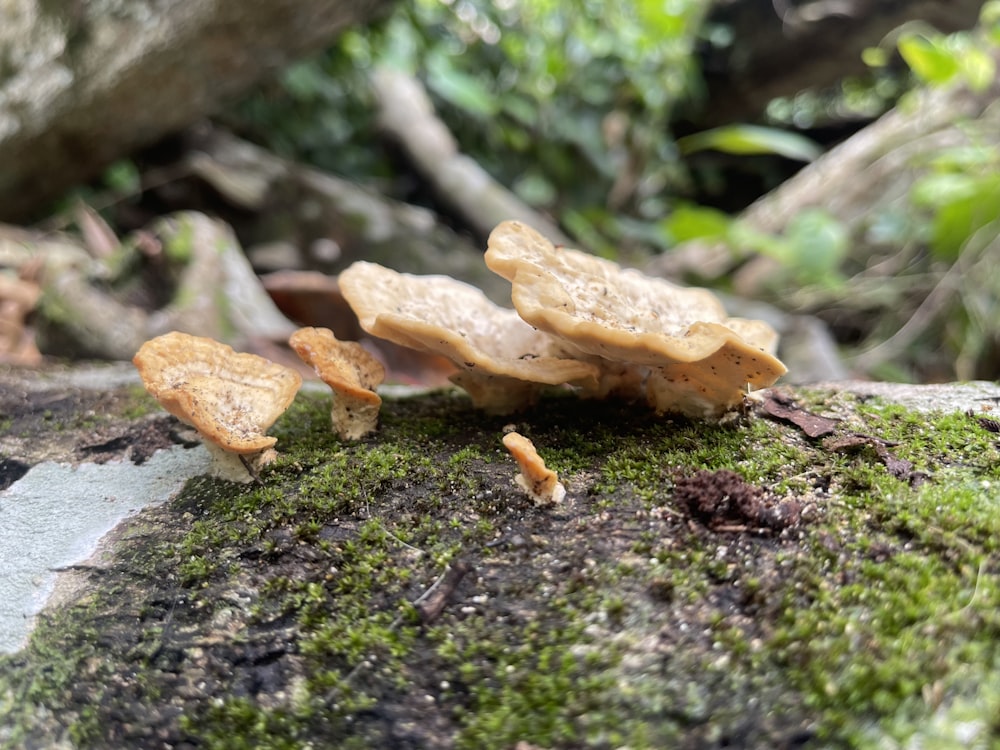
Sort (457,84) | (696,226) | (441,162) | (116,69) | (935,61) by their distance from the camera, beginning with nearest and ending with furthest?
(116,69), (935,61), (696,226), (457,84), (441,162)

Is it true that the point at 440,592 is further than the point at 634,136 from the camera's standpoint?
No

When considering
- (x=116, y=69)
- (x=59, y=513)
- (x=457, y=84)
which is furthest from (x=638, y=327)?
(x=457, y=84)

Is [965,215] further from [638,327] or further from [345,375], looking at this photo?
[345,375]

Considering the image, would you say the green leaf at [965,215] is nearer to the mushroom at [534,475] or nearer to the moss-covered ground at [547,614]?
the moss-covered ground at [547,614]

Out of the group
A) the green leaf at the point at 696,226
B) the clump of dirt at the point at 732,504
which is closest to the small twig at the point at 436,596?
the clump of dirt at the point at 732,504

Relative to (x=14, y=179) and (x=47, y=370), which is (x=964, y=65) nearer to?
(x=47, y=370)

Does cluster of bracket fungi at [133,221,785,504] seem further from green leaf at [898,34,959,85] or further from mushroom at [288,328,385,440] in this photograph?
green leaf at [898,34,959,85]
